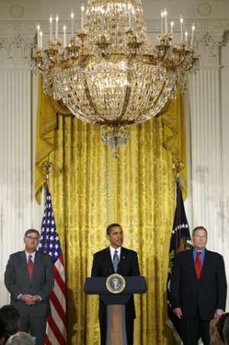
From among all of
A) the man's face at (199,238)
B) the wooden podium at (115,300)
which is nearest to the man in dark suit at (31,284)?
the wooden podium at (115,300)

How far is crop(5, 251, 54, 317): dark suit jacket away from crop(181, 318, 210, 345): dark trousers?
5.07 ft

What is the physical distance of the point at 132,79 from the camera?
22.0ft

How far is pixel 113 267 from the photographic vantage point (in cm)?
880

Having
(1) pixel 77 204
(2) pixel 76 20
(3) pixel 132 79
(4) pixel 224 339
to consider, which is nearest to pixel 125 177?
(1) pixel 77 204

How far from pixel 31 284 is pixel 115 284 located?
1172mm

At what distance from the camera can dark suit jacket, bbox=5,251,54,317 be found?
8.52 metres

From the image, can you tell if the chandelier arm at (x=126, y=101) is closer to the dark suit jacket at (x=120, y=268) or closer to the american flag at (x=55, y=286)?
the dark suit jacket at (x=120, y=268)

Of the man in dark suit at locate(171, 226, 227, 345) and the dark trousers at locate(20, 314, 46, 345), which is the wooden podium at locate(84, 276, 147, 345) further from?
the dark trousers at locate(20, 314, 46, 345)

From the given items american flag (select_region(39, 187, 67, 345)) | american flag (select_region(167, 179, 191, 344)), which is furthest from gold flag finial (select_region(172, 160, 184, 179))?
american flag (select_region(39, 187, 67, 345))

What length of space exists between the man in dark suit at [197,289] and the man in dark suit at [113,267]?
1.76ft

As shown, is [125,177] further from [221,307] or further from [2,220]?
[221,307]

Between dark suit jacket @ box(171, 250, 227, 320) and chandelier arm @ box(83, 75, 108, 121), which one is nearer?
chandelier arm @ box(83, 75, 108, 121)

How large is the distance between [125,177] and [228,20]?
2.42 meters

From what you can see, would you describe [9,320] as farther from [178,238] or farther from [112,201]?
[112,201]
